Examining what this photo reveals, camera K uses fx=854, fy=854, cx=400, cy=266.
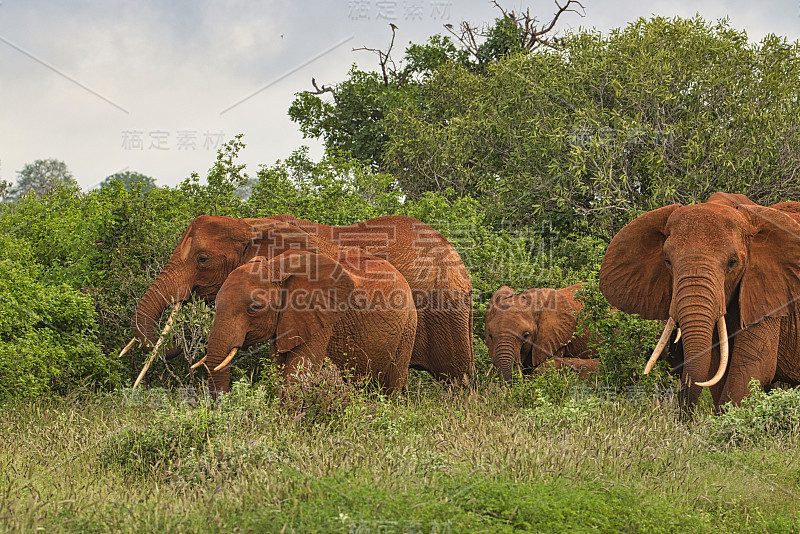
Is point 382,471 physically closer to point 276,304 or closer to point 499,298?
point 276,304

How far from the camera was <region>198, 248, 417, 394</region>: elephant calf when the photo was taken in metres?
8.32

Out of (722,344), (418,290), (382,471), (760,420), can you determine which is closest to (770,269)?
(722,344)

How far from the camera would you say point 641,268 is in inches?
367

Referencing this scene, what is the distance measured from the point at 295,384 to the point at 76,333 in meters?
4.11

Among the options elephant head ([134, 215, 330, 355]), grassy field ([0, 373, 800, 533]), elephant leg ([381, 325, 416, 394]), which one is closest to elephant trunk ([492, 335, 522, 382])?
elephant leg ([381, 325, 416, 394])

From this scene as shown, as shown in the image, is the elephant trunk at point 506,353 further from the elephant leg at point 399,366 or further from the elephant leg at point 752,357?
the elephant leg at point 752,357

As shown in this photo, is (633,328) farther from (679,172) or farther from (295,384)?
(679,172)

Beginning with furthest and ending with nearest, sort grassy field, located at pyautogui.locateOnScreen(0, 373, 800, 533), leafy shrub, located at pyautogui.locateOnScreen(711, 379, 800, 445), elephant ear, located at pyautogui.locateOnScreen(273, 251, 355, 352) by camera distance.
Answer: elephant ear, located at pyautogui.locateOnScreen(273, 251, 355, 352), leafy shrub, located at pyautogui.locateOnScreen(711, 379, 800, 445), grassy field, located at pyautogui.locateOnScreen(0, 373, 800, 533)

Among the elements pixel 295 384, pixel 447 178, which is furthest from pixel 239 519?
pixel 447 178

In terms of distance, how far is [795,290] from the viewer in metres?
8.34

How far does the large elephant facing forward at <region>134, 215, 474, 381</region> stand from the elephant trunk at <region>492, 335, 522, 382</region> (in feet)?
1.93

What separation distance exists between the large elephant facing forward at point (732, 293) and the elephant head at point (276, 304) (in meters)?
3.34

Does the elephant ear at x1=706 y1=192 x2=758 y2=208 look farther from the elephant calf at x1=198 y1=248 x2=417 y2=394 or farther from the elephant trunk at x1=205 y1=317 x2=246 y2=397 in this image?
the elephant trunk at x1=205 y1=317 x2=246 y2=397

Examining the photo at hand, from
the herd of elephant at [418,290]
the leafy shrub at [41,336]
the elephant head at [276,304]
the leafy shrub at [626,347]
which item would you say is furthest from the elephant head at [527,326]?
the leafy shrub at [41,336]
